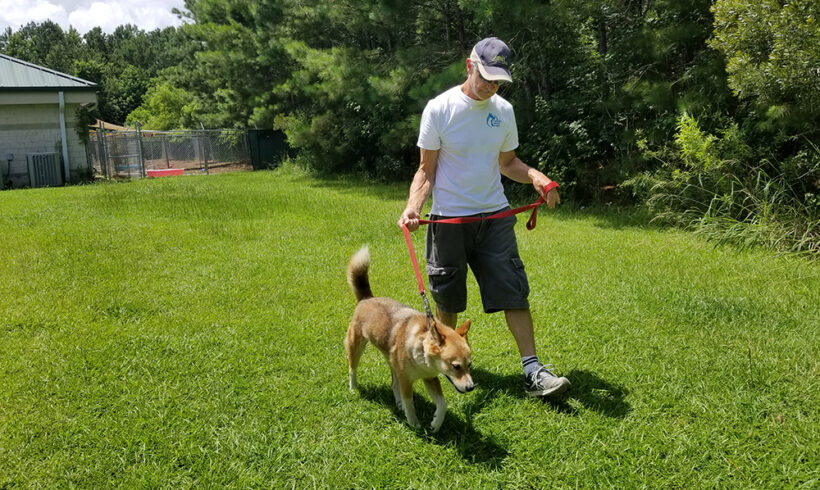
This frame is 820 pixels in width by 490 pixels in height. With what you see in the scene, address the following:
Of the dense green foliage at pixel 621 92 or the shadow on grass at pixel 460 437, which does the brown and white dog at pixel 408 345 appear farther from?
the dense green foliage at pixel 621 92

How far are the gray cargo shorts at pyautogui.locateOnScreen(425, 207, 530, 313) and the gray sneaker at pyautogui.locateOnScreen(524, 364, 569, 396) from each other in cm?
41

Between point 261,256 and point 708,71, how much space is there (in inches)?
262

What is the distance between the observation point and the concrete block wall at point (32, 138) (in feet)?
58.1

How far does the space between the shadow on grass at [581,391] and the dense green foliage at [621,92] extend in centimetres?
418

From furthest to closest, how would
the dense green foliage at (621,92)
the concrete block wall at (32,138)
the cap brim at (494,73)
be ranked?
1. the concrete block wall at (32,138)
2. the dense green foliage at (621,92)
3. the cap brim at (494,73)

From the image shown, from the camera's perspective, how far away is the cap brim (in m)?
3.07

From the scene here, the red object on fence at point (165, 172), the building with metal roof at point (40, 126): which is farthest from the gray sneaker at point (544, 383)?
the red object on fence at point (165, 172)

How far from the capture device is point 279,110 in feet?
77.5

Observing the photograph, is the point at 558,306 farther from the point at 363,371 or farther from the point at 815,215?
the point at 815,215

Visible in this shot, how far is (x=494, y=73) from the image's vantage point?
10.2 feet

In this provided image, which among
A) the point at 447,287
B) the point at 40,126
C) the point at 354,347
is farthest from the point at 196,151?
the point at 447,287

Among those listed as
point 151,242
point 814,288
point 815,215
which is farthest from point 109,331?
point 815,215

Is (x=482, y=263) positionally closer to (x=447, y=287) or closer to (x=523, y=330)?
(x=447, y=287)

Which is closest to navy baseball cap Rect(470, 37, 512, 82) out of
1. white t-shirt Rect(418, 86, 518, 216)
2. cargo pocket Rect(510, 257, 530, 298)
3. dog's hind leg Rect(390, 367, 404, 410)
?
white t-shirt Rect(418, 86, 518, 216)
